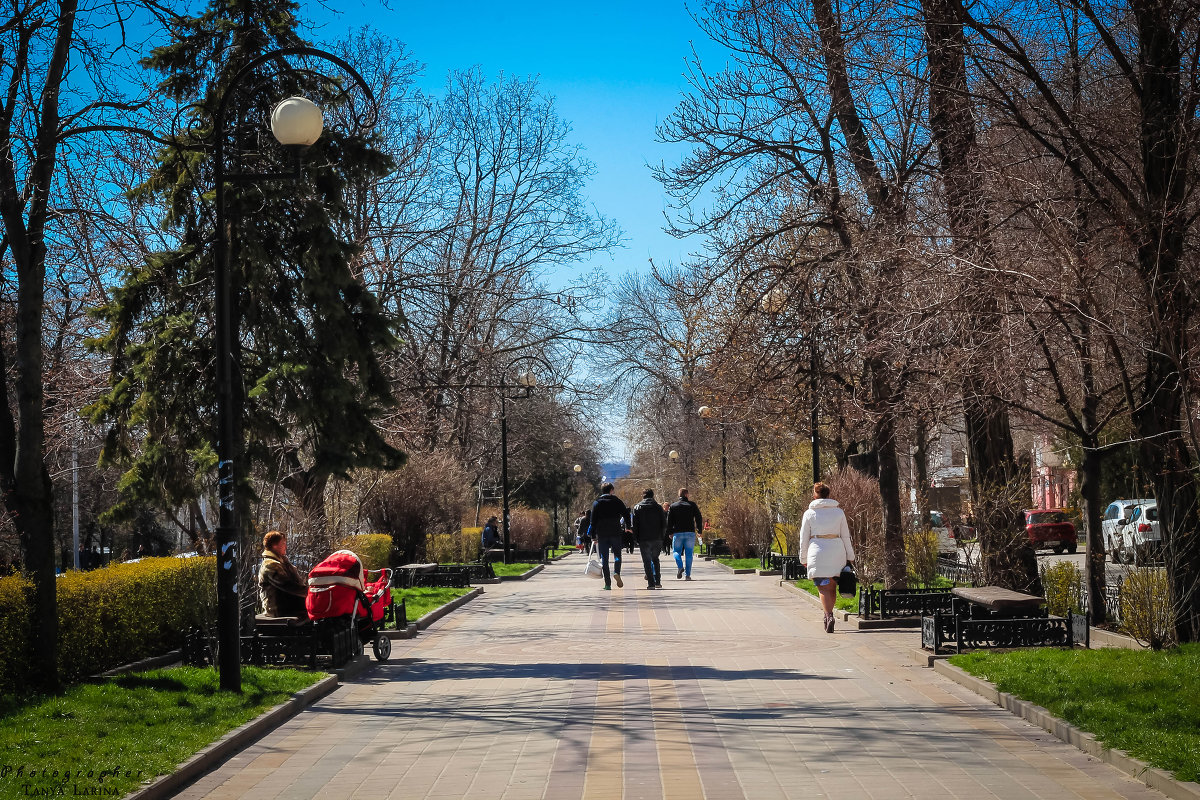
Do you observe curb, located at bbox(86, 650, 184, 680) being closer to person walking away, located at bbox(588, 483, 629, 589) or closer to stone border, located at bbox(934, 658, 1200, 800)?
stone border, located at bbox(934, 658, 1200, 800)

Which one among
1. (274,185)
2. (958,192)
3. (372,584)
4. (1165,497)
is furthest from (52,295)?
(1165,497)

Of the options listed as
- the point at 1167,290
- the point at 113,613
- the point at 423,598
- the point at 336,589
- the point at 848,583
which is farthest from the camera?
the point at 423,598

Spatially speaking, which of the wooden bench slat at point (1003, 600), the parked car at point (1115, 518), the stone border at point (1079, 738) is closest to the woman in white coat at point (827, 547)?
the wooden bench slat at point (1003, 600)

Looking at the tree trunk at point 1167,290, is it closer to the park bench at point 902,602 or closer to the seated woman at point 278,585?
the park bench at point 902,602

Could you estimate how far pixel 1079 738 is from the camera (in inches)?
318

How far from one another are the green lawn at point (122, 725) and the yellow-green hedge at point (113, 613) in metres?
0.51

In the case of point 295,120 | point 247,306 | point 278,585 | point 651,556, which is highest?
point 295,120

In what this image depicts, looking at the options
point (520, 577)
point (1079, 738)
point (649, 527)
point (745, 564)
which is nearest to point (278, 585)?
point (1079, 738)

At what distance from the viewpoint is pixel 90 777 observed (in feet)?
22.9

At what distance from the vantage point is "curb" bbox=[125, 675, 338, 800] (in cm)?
706

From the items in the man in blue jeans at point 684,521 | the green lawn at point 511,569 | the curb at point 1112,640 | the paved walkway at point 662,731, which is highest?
the man in blue jeans at point 684,521

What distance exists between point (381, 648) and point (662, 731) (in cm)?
561

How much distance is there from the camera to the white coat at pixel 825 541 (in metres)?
15.6

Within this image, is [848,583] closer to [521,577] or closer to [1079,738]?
[521,577]
